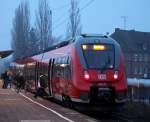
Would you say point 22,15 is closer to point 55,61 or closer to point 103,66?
point 55,61

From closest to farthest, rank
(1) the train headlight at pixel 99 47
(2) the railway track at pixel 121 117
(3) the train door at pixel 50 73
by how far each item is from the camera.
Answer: (2) the railway track at pixel 121 117, (1) the train headlight at pixel 99 47, (3) the train door at pixel 50 73

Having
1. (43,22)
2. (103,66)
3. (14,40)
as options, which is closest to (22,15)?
(14,40)

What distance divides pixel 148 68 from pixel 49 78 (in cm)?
7550

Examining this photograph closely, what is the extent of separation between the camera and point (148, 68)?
349 ft

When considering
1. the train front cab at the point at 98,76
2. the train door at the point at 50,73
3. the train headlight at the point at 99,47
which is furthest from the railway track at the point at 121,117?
the train door at the point at 50,73

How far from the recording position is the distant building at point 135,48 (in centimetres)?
10650

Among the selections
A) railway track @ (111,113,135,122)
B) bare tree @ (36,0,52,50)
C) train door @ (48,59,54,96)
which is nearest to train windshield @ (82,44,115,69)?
railway track @ (111,113,135,122)

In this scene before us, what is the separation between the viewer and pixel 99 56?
24.8 m

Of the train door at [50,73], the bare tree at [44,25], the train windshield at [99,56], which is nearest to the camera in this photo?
the train windshield at [99,56]

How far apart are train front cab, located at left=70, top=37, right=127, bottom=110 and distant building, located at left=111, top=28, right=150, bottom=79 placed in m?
80.0

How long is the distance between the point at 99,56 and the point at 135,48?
89.7 m

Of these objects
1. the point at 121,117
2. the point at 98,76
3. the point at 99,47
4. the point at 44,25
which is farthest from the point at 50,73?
the point at 44,25

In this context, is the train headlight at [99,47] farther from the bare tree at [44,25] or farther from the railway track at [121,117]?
the bare tree at [44,25]

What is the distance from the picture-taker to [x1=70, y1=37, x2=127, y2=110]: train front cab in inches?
935
